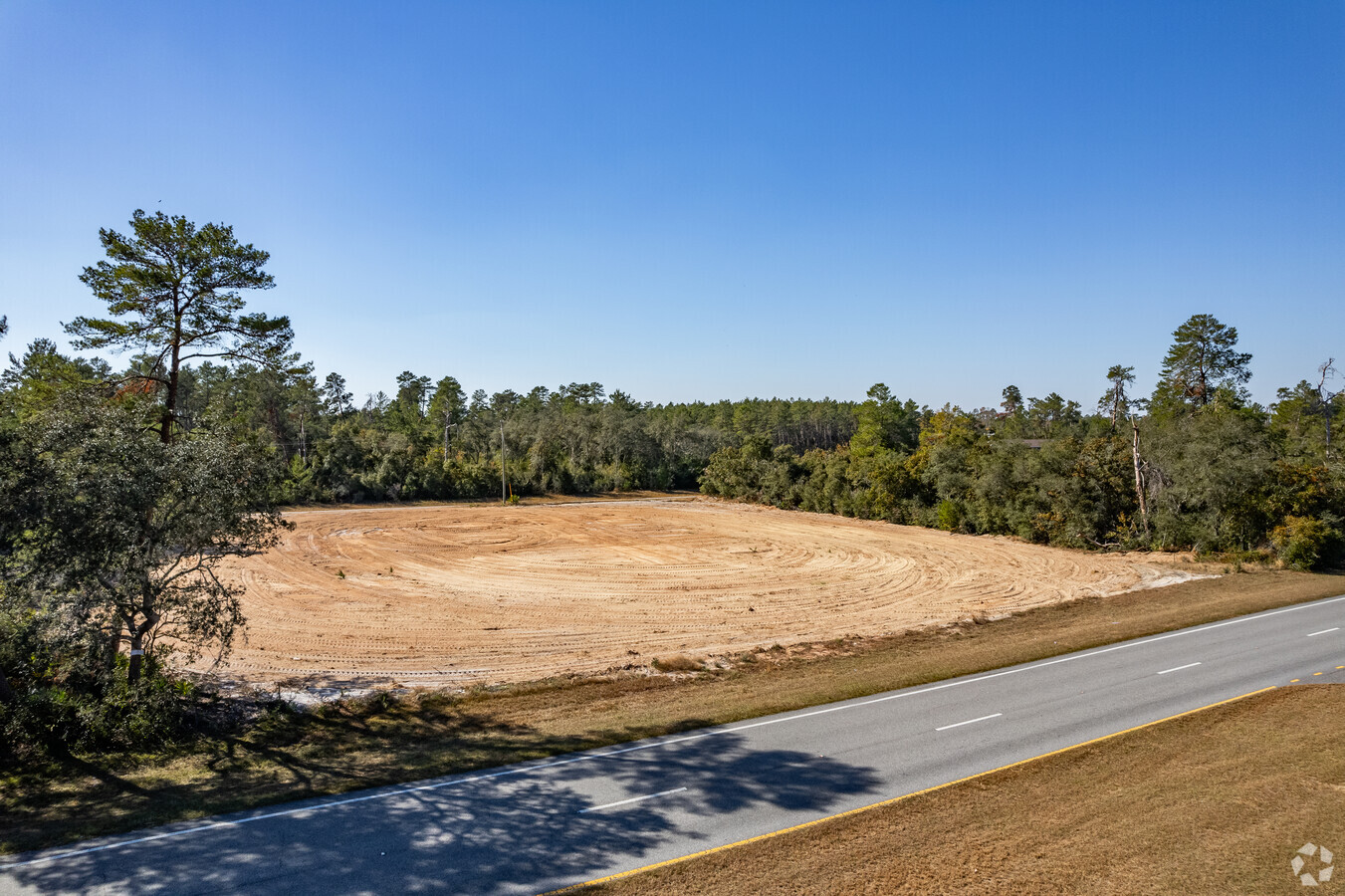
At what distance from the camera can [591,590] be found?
24875mm

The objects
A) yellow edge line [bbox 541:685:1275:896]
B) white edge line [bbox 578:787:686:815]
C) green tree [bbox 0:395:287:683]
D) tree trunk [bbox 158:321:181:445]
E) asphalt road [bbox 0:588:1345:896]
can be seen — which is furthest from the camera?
tree trunk [bbox 158:321:181:445]

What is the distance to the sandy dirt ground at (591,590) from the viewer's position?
1681 centimetres

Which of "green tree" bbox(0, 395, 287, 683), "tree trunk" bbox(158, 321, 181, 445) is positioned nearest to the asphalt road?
"green tree" bbox(0, 395, 287, 683)

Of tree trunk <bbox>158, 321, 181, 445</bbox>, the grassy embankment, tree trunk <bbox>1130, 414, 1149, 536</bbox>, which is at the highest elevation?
tree trunk <bbox>158, 321, 181, 445</bbox>

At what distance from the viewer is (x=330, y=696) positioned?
519 inches

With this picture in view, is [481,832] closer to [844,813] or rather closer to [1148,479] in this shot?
[844,813]

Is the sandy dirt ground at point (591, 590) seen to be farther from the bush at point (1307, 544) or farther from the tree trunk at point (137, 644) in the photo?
the bush at point (1307, 544)

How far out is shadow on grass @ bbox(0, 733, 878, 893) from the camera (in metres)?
6.91

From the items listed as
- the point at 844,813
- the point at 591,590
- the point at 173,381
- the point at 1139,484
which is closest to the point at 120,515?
the point at 173,381

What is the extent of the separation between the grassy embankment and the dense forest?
4.89 feet

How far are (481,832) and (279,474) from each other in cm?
748

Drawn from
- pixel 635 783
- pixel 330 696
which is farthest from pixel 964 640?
pixel 330 696

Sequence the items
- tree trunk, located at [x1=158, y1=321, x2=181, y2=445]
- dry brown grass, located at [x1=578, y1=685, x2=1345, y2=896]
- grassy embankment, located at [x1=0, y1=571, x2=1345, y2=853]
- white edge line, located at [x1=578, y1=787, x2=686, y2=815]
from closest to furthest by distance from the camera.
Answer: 1. dry brown grass, located at [x1=578, y1=685, x2=1345, y2=896]
2. white edge line, located at [x1=578, y1=787, x2=686, y2=815]
3. grassy embankment, located at [x1=0, y1=571, x2=1345, y2=853]
4. tree trunk, located at [x1=158, y1=321, x2=181, y2=445]

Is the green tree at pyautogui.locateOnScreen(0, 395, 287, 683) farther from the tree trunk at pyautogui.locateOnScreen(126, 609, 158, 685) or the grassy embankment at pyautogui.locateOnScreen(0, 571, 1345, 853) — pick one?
the grassy embankment at pyautogui.locateOnScreen(0, 571, 1345, 853)
